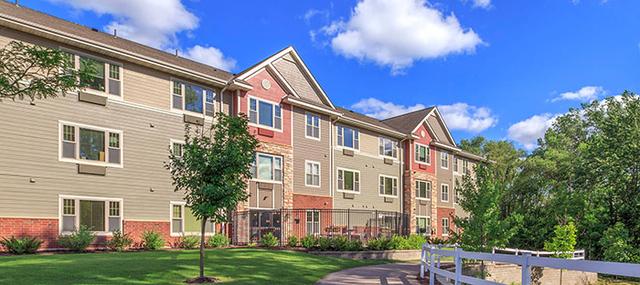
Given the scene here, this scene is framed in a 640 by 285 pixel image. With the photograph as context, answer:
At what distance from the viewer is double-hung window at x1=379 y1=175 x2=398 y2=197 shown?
36375 mm

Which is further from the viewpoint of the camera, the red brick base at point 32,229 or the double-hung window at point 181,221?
the double-hung window at point 181,221

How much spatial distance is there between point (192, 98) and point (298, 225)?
9.32m

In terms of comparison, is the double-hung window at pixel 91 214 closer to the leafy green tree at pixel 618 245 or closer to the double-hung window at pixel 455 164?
the leafy green tree at pixel 618 245

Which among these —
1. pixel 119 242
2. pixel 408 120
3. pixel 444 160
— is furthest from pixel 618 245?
pixel 119 242

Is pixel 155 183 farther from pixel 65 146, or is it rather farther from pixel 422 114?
pixel 422 114

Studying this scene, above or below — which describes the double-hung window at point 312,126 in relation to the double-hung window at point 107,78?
below

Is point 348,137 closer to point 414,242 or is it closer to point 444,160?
point 414,242

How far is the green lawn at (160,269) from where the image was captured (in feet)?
36.8

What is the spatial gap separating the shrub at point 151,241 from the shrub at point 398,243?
10.9m

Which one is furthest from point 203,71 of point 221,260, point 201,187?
point 201,187

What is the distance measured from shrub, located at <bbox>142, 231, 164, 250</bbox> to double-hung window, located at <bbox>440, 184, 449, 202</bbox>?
91.4 ft

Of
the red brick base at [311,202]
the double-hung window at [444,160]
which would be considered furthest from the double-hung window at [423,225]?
the red brick base at [311,202]

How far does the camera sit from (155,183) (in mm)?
22156

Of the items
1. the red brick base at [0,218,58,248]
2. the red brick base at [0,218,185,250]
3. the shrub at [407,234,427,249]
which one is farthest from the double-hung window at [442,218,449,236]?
the red brick base at [0,218,58,248]
